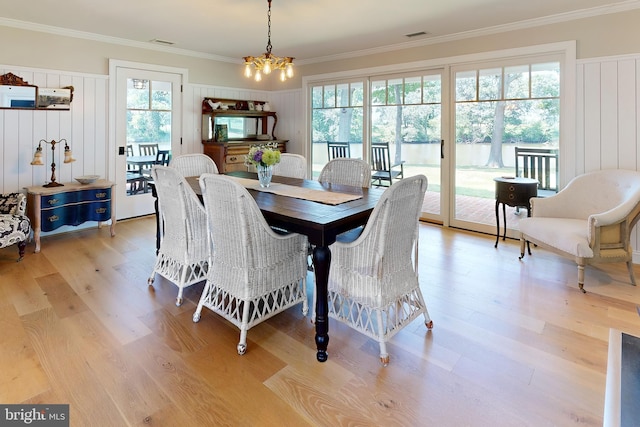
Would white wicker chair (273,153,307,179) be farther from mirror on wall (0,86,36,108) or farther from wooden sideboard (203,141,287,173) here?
mirror on wall (0,86,36,108)

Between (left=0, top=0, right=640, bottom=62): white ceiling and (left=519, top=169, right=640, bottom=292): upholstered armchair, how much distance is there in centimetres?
169

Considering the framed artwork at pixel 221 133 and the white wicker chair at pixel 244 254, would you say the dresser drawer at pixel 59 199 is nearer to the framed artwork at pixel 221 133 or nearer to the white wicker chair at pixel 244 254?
Result: the framed artwork at pixel 221 133

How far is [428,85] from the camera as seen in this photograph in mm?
4977

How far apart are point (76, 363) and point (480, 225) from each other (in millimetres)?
4419

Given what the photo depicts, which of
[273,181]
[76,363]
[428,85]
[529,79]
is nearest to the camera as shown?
[76,363]

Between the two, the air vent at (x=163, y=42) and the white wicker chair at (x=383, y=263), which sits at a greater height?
the air vent at (x=163, y=42)

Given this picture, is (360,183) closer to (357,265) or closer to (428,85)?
(357,265)

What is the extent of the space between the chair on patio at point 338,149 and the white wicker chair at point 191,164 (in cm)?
253

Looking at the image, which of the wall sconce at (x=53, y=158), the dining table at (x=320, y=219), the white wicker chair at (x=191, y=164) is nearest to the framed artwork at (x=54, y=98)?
the wall sconce at (x=53, y=158)

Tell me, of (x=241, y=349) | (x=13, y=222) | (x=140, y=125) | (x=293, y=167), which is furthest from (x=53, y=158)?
(x=241, y=349)

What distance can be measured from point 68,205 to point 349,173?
3.29 meters

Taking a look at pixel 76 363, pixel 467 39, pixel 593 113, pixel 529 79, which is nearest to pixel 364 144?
pixel 467 39

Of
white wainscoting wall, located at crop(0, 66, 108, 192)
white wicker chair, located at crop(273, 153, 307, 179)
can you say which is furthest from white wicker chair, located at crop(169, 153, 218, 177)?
white wainscoting wall, located at crop(0, 66, 108, 192)

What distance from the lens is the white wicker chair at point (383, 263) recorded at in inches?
78.7
